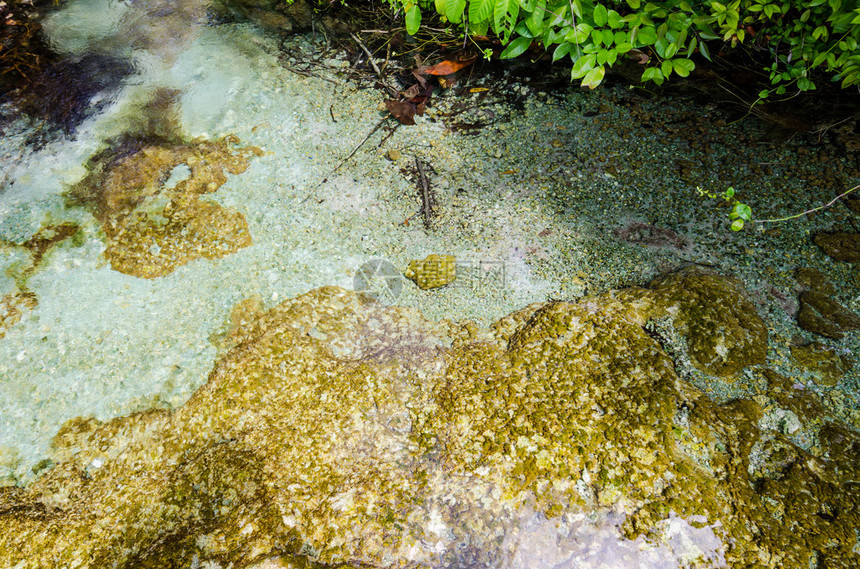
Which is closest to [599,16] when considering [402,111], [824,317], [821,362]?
[402,111]

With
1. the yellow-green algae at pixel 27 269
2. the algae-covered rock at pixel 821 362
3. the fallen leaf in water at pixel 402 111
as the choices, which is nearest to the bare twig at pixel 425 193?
the fallen leaf in water at pixel 402 111

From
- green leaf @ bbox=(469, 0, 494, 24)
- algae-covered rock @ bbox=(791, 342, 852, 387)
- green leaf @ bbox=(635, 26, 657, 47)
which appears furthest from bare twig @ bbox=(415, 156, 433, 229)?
algae-covered rock @ bbox=(791, 342, 852, 387)

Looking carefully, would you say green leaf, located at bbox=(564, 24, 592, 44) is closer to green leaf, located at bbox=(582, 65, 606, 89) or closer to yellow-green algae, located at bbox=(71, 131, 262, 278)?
green leaf, located at bbox=(582, 65, 606, 89)

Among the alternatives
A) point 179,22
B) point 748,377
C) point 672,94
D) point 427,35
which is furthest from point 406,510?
point 179,22

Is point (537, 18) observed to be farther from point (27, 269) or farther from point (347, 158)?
point (27, 269)

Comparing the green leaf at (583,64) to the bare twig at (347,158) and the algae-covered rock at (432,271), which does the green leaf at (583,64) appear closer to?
the algae-covered rock at (432,271)

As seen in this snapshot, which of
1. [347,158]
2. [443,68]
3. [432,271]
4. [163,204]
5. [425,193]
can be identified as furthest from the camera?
[443,68]

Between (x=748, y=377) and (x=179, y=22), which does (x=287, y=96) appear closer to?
(x=179, y=22)
